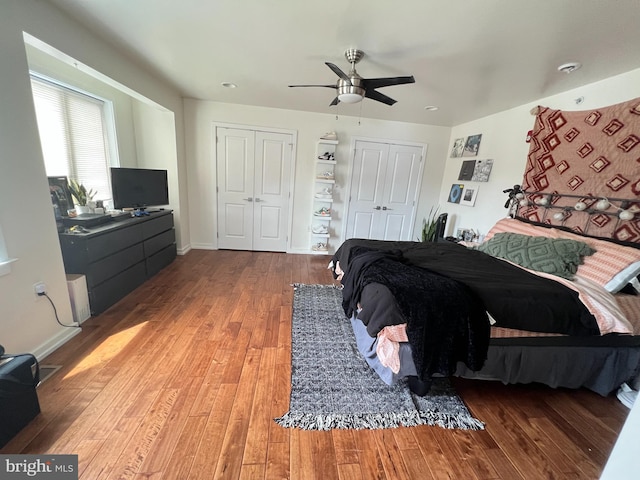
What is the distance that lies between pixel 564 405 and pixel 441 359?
1033 millimetres

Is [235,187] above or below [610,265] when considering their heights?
above

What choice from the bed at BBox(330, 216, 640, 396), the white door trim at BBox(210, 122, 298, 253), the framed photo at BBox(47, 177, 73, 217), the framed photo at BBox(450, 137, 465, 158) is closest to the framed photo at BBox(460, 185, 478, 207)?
the framed photo at BBox(450, 137, 465, 158)

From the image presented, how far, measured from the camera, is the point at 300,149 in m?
4.24

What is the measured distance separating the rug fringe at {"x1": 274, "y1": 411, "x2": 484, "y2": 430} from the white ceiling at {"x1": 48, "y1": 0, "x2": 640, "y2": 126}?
8.11ft

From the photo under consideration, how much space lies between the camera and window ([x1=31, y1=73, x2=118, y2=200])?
101 inches

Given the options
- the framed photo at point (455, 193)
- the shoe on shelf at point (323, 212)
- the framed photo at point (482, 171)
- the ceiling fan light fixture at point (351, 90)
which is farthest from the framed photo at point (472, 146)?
the ceiling fan light fixture at point (351, 90)

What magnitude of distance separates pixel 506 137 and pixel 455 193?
43.0 inches

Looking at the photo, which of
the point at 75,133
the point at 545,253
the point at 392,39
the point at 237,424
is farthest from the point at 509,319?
the point at 75,133

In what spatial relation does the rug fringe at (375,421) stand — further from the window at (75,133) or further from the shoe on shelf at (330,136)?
the shoe on shelf at (330,136)

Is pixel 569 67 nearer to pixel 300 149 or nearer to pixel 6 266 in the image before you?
pixel 300 149

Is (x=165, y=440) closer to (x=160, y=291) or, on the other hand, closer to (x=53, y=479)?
(x=53, y=479)

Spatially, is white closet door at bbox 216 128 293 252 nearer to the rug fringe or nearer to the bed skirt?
the rug fringe

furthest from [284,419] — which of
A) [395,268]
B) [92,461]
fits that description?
[395,268]

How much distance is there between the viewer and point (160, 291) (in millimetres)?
2877
